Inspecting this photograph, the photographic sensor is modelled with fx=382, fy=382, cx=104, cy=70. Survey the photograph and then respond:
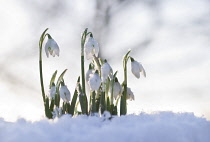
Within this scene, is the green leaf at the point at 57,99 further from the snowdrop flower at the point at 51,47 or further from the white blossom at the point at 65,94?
the snowdrop flower at the point at 51,47

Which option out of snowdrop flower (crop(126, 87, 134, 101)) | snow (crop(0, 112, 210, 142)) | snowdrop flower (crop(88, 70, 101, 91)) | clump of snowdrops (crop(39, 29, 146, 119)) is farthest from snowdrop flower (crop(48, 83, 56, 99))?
snow (crop(0, 112, 210, 142))

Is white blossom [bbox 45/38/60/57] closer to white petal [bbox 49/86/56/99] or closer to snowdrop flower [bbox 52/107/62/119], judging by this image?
white petal [bbox 49/86/56/99]

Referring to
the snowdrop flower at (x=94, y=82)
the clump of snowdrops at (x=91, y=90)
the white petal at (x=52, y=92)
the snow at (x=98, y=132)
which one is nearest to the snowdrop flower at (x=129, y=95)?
the clump of snowdrops at (x=91, y=90)

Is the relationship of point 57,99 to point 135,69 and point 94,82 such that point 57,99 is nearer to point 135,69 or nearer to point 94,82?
point 94,82

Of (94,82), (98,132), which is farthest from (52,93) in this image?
(98,132)

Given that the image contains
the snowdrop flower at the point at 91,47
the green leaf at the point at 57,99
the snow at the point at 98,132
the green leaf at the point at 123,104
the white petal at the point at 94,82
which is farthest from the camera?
the green leaf at the point at 57,99

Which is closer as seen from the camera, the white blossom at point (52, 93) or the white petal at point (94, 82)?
the white petal at point (94, 82)

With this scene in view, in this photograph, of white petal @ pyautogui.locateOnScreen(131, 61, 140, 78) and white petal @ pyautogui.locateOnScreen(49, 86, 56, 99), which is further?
white petal @ pyautogui.locateOnScreen(49, 86, 56, 99)

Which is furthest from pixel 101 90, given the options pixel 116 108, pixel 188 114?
pixel 188 114
